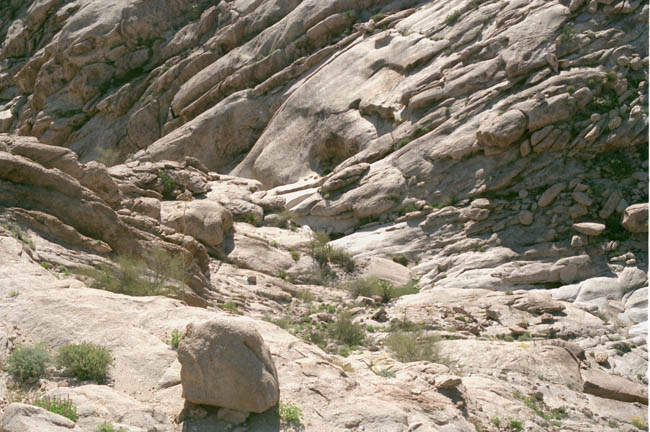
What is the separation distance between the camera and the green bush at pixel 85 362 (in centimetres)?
836

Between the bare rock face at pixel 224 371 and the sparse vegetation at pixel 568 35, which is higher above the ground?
the bare rock face at pixel 224 371

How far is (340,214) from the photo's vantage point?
23.2 meters

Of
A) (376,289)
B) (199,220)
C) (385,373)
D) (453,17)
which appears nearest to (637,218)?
(376,289)

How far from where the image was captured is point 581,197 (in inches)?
798

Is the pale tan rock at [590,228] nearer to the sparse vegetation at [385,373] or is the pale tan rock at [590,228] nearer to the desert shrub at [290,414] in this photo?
the sparse vegetation at [385,373]

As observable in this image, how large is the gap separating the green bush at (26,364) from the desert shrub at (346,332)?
7.45 metres

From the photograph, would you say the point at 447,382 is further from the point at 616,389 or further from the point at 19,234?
the point at 19,234

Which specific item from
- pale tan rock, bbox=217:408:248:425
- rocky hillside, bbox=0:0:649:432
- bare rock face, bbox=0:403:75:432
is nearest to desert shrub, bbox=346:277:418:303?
rocky hillside, bbox=0:0:649:432

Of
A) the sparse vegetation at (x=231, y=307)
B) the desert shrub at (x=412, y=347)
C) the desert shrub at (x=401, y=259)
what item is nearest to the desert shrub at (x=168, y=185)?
the desert shrub at (x=401, y=259)

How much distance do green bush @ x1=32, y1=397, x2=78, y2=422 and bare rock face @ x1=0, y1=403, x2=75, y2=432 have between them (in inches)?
11.4

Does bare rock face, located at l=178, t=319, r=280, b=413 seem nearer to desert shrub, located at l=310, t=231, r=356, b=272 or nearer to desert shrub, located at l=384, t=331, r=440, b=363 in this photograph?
desert shrub, located at l=384, t=331, r=440, b=363

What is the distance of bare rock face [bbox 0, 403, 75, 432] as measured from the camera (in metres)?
6.45

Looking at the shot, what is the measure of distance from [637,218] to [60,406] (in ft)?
56.2

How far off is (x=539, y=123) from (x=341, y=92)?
9.43m
